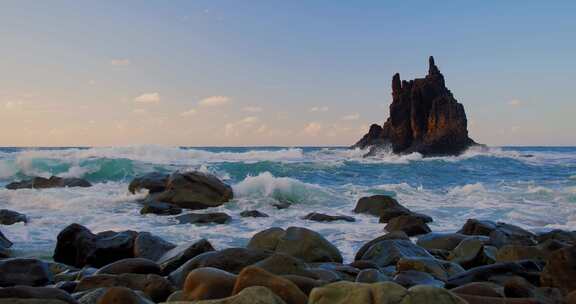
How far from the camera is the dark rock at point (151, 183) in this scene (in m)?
14.7

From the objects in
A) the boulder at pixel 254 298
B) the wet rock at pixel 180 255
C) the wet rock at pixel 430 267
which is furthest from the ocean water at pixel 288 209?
the boulder at pixel 254 298

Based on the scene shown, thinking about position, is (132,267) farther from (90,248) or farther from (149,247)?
(90,248)

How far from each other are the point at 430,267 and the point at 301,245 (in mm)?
1879

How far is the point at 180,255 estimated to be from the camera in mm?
6016

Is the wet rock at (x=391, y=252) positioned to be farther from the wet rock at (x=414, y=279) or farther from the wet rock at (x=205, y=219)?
the wet rock at (x=205, y=219)

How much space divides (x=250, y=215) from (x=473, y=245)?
621 cm

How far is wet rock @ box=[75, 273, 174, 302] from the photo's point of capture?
446 cm

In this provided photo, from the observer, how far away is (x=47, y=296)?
3.43 meters

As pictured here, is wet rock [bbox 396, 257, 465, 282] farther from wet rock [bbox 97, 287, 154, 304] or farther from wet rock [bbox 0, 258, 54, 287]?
wet rock [bbox 0, 258, 54, 287]

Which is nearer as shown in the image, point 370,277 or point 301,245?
point 370,277

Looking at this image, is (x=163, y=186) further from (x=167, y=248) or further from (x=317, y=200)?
(x=167, y=248)

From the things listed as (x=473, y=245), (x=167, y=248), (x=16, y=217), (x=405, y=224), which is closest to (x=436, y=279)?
(x=473, y=245)

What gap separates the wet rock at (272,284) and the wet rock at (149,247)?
3.56 metres

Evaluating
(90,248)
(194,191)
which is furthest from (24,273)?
(194,191)
